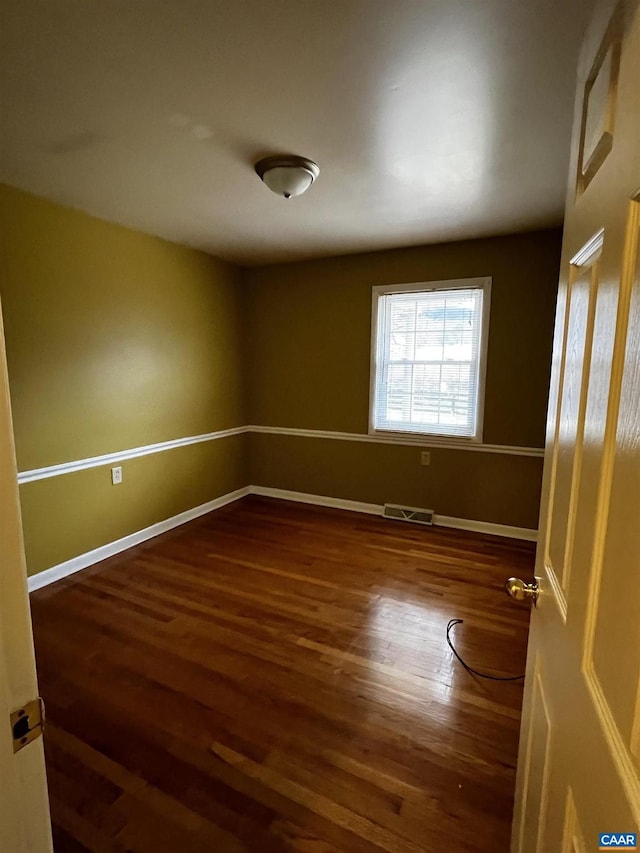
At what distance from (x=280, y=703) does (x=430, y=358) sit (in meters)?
2.87

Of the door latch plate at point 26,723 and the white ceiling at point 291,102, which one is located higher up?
the white ceiling at point 291,102

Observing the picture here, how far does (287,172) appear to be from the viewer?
222cm

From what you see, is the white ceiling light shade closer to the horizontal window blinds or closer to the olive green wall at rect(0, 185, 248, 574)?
the olive green wall at rect(0, 185, 248, 574)

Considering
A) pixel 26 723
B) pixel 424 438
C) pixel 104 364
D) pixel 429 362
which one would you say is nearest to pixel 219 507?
pixel 104 364

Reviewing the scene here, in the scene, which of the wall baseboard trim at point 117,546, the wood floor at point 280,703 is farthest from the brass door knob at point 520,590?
the wall baseboard trim at point 117,546

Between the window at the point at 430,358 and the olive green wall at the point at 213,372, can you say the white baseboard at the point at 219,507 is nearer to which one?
the olive green wall at the point at 213,372

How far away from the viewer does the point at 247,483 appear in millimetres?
4906

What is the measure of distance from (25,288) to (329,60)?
7.15ft

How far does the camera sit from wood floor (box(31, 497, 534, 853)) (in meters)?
1.43

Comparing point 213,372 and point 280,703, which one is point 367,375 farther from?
point 280,703

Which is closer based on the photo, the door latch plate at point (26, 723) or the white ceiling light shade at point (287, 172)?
the door latch plate at point (26, 723)

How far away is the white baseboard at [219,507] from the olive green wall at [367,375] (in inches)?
3.0

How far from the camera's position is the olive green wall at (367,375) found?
350cm

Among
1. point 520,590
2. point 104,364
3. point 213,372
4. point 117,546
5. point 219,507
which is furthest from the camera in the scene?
point 219,507
